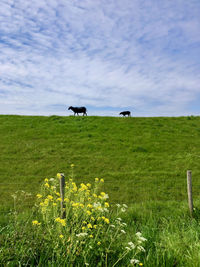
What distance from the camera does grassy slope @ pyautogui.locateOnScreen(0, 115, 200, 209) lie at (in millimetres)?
11000

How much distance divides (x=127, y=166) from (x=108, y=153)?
7.19 ft

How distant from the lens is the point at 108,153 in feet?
51.5

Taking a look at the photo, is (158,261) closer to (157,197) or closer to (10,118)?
(157,197)

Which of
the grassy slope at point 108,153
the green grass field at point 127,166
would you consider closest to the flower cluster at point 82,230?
the green grass field at point 127,166

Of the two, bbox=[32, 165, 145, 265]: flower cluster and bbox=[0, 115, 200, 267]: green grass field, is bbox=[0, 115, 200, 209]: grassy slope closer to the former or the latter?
bbox=[0, 115, 200, 267]: green grass field

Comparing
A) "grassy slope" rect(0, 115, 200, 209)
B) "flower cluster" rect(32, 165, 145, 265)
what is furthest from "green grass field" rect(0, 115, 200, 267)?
"flower cluster" rect(32, 165, 145, 265)

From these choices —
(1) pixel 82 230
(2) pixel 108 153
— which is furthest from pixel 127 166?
(1) pixel 82 230

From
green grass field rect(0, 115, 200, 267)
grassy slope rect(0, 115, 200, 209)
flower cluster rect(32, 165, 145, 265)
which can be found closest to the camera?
flower cluster rect(32, 165, 145, 265)

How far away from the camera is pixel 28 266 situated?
161 inches

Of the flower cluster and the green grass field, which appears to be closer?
the flower cluster

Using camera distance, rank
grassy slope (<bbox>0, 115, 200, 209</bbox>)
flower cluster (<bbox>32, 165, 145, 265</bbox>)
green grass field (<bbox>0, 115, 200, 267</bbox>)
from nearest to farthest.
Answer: flower cluster (<bbox>32, 165, 145, 265</bbox>), green grass field (<bbox>0, 115, 200, 267</bbox>), grassy slope (<bbox>0, 115, 200, 209</bbox>)

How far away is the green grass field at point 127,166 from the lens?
17.4 feet

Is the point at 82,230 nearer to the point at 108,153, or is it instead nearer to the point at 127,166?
the point at 127,166

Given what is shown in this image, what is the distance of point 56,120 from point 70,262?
1990 centimetres
